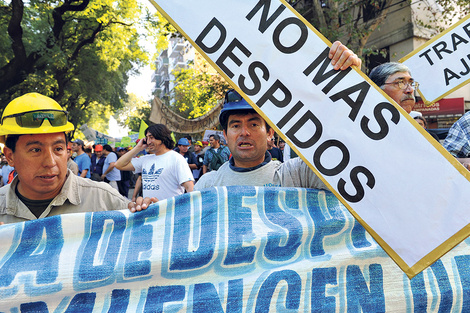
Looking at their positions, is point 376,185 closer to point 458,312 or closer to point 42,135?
point 458,312

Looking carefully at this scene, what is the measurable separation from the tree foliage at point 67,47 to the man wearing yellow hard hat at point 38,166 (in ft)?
41.7

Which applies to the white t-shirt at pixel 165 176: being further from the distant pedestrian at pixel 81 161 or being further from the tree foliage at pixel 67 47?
the tree foliage at pixel 67 47

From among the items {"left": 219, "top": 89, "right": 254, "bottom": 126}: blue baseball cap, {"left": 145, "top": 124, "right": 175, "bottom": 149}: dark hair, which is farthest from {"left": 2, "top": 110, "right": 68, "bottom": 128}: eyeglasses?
{"left": 145, "top": 124, "right": 175, "bottom": 149}: dark hair

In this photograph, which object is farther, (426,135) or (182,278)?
(182,278)

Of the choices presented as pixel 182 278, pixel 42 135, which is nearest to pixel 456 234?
pixel 182 278

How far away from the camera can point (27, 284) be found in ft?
5.73

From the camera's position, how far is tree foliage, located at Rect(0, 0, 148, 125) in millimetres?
14328

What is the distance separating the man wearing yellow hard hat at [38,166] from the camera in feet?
6.64

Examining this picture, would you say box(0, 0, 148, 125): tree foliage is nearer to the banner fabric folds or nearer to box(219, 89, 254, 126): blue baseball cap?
box(219, 89, 254, 126): blue baseball cap

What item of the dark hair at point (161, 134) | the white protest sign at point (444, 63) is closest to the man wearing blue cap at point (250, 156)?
the white protest sign at point (444, 63)

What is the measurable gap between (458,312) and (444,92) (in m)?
2.45

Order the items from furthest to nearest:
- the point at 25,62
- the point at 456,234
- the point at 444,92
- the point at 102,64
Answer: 1. the point at 102,64
2. the point at 25,62
3. the point at 444,92
4. the point at 456,234

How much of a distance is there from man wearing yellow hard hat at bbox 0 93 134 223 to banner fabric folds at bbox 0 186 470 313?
0.76ft

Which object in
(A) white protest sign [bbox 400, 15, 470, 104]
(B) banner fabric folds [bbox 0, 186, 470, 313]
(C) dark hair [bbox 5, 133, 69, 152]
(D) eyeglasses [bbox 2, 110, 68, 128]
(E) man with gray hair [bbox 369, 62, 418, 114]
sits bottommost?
(B) banner fabric folds [bbox 0, 186, 470, 313]
